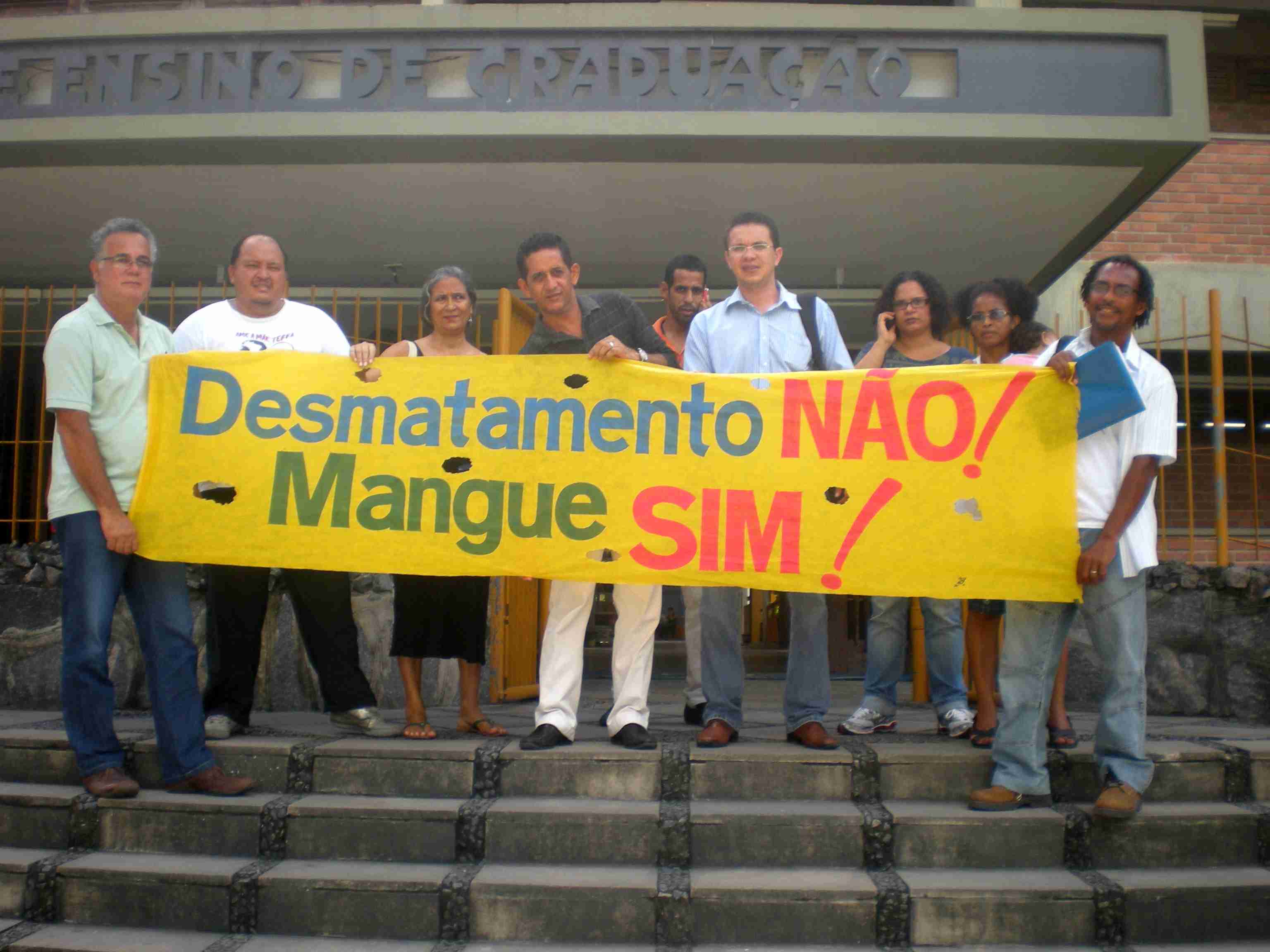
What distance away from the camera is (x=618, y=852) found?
3.39m

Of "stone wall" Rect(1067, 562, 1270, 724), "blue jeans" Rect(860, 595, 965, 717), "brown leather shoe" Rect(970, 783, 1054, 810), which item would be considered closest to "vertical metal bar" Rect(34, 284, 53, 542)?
"blue jeans" Rect(860, 595, 965, 717)

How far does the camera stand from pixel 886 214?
299 inches

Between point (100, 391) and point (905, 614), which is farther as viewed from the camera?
point (905, 614)

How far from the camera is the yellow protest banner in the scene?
372 cm

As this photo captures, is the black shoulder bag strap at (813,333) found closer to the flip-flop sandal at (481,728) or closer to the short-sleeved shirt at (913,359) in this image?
the short-sleeved shirt at (913,359)

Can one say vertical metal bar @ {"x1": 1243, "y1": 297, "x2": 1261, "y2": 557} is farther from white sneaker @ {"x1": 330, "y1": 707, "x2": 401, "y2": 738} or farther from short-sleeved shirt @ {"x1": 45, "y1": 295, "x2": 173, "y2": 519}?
short-sleeved shirt @ {"x1": 45, "y1": 295, "x2": 173, "y2": 519}

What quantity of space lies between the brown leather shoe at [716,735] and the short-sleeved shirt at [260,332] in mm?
1926

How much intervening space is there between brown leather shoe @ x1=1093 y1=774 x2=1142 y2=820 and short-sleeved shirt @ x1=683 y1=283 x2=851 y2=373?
1707mm

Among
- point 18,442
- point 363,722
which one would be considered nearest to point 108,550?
point 363,722

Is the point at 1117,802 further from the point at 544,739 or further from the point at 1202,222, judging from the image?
the point at 1202,222

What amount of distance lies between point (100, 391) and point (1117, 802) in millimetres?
3514

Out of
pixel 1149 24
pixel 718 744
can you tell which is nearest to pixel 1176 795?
pixel 718 744

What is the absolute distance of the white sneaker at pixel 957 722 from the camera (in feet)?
13.4

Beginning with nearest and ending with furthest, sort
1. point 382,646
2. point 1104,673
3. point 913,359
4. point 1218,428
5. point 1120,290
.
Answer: point 1104,673, point 1120,290, point 913,359, point 382,646, point 1218,428
